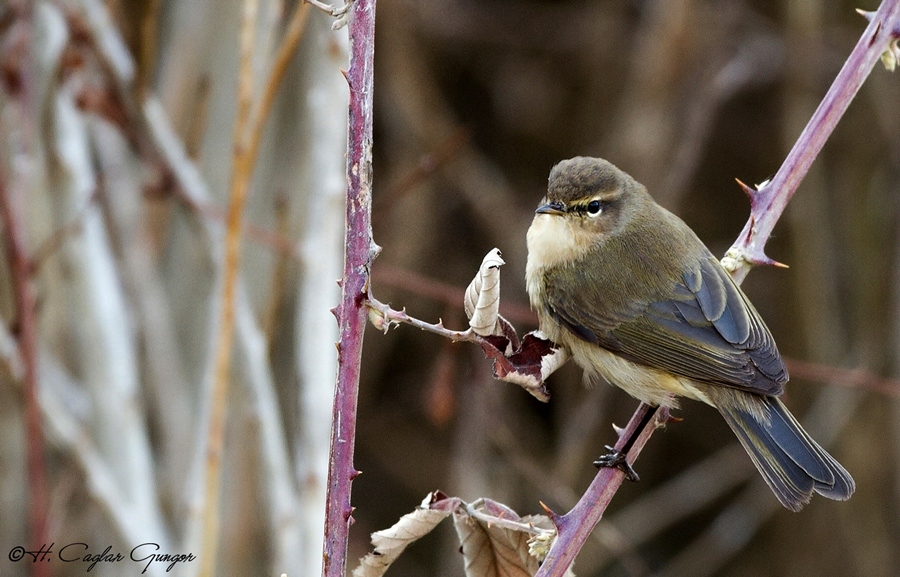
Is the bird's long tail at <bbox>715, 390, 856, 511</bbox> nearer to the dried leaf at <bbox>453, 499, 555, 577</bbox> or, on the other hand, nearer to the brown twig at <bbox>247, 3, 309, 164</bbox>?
the dried leaf at <bbox>453, 499, 555, 577</bbox>

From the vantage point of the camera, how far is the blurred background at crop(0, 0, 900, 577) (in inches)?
131

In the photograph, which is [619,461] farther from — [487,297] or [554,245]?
[554,245]

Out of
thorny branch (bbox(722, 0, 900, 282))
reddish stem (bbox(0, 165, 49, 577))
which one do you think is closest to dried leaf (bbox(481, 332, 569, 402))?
thorny branch (bbox(722, 0, 900, 282))

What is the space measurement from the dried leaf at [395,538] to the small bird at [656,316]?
3.99 feet

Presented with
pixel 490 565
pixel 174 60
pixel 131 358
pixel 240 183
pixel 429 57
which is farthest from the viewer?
pixel 429 57

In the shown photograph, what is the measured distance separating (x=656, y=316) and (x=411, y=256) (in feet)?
9.74

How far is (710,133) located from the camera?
6.41m

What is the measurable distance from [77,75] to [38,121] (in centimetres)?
43

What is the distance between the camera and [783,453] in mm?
2877

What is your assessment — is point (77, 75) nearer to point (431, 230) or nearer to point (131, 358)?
point (131, 358)

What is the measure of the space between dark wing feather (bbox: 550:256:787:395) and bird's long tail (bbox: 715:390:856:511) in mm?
109

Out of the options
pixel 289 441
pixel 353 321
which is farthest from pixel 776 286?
pixel 353 321

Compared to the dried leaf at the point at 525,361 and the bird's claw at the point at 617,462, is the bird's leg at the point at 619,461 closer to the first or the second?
the bird's claw at the point at 617,462

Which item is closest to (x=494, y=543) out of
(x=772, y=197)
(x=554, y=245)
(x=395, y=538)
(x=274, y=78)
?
(x=395, y=538)
